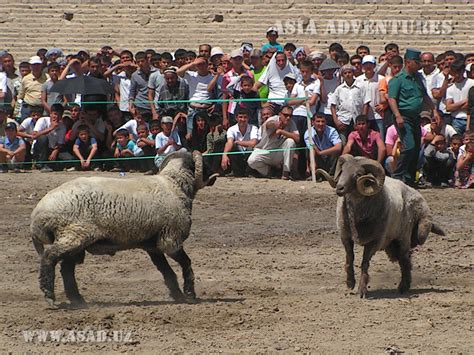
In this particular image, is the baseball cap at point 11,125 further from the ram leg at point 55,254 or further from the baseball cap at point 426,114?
the ram leg at point 55,254

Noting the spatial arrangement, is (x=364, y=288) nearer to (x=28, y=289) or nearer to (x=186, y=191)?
(x=186, y=191)

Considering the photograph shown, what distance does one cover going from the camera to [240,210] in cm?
1587

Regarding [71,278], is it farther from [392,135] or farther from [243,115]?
[392,135]

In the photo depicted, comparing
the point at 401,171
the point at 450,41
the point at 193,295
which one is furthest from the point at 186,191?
the point at 450,41

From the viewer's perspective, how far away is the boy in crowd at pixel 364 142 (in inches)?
688

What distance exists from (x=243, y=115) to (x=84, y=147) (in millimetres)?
2768

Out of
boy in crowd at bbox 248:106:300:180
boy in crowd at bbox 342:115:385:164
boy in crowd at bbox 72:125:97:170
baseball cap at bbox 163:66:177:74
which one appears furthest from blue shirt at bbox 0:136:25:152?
boy in crowd at bbox 342:115:385:164

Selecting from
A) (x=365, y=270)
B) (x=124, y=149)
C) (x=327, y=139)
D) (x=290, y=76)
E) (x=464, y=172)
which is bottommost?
(x=365, y=270)

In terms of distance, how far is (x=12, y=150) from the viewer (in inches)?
744

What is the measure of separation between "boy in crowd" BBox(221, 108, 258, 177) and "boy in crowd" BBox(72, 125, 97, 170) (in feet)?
7.35

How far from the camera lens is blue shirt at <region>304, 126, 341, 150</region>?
1792 centimetres

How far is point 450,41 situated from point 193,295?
18.1 meters

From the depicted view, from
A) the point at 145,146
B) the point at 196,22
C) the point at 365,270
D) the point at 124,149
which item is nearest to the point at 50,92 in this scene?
the point at 124,149

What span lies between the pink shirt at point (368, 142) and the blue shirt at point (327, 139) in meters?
0.38
